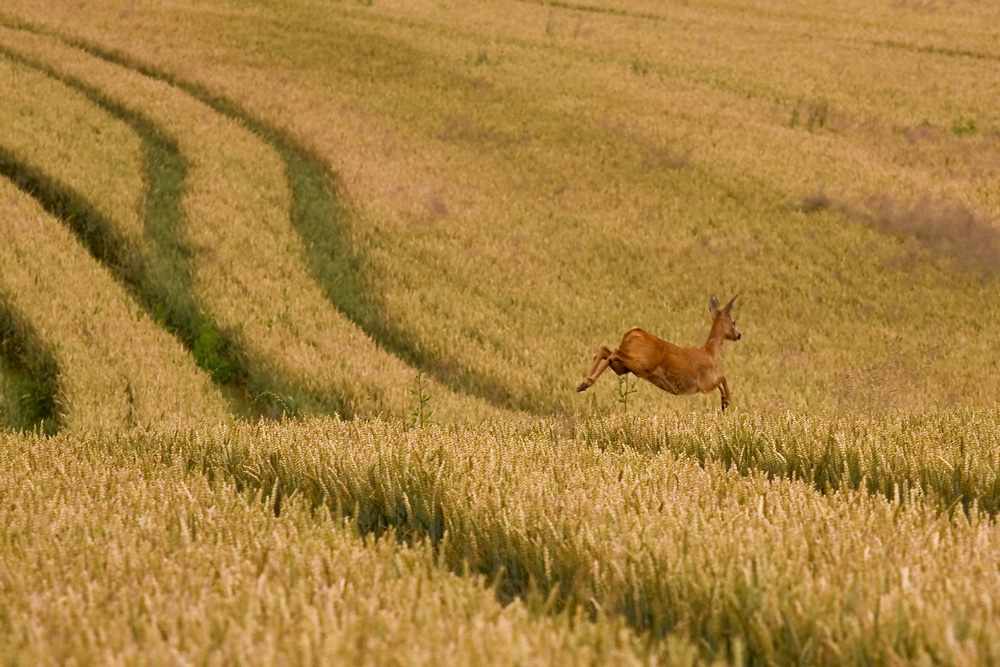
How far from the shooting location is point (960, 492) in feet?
14.9

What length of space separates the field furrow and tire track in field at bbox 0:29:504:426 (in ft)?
2.92

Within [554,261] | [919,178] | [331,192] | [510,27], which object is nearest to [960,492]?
[554,261]

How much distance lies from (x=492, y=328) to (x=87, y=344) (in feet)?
17.5

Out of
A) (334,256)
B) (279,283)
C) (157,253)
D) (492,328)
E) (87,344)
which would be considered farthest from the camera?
(334,256)

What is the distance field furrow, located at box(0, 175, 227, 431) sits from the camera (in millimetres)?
12328

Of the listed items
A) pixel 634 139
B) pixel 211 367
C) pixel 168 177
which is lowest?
pixel 211 367

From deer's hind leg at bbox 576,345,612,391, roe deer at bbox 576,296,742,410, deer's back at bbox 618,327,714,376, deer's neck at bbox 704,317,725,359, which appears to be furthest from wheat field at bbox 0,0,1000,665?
deer's neck at bbox 704,317,725,359

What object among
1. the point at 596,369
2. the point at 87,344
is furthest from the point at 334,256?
the point at 596,369

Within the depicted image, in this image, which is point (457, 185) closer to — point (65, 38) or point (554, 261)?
point (554, 261)

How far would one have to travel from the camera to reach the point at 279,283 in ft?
53.1

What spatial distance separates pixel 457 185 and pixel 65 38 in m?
12.8

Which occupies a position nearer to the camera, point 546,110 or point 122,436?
point 122,436

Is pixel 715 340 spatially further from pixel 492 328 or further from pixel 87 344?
pixel 87 344

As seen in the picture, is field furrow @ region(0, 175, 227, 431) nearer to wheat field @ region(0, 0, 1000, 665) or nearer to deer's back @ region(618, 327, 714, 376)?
wheat field @ region(0, 0, 1000, 665)
